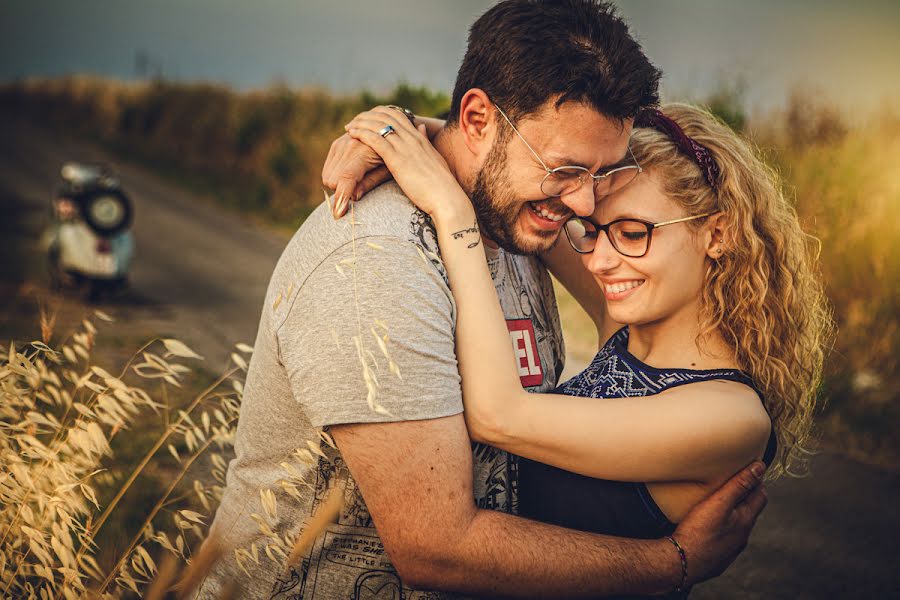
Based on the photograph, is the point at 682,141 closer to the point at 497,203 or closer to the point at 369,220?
the point at 497,203

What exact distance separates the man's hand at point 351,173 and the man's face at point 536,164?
352 millimetres

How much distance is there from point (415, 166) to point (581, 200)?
55 centimetres

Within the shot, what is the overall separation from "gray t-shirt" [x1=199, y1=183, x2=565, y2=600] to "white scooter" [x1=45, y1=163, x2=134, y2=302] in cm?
635

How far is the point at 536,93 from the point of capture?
2119 mm

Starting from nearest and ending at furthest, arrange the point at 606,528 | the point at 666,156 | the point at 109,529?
the point at 606,528 < the point at 666,156 < the point at 109,529

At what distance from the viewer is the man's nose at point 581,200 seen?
2227 millimetres

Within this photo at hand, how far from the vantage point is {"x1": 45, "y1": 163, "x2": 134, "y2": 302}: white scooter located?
7.63 m

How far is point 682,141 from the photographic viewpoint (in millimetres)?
2355

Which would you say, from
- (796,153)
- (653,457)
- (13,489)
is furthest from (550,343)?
(796,153)

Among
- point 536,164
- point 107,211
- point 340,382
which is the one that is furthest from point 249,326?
point 340,382

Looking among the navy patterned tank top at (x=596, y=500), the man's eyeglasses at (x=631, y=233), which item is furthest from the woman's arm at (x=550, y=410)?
the man's eyeglasses at (x=631, y=233)

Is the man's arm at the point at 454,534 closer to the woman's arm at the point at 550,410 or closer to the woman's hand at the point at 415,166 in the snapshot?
the woman's arm at the point at 550,410

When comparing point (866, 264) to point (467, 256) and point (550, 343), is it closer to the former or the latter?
point (550, 343)

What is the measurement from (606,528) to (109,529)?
8.49 feet
